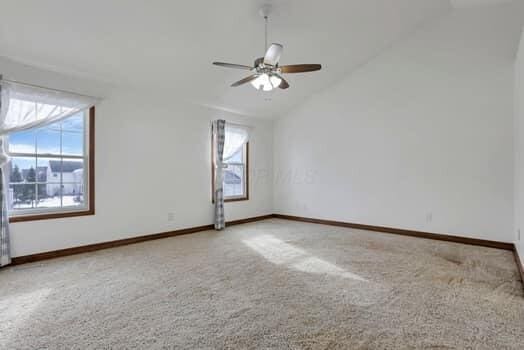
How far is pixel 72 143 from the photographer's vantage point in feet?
12.7

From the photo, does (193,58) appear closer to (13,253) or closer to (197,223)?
(197,223)

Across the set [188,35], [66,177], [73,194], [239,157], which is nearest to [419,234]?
[239,157]

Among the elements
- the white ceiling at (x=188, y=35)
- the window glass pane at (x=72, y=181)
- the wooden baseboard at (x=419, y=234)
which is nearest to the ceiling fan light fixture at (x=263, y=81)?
the white ceiling at (x=188, y=35)

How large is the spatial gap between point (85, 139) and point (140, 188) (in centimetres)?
101

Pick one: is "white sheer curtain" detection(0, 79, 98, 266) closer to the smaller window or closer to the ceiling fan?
the ceiling fan

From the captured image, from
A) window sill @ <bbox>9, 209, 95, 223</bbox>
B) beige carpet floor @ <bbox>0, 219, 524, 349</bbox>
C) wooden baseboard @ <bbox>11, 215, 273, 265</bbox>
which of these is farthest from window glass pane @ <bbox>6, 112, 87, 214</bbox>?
beige carpet floor @ <bbox>0, 219, 524, 349</bbox>

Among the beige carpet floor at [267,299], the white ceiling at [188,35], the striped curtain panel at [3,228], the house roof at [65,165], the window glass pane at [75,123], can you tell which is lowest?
the beige carpet floor at [267,299]

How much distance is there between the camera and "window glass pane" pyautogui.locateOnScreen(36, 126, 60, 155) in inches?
143

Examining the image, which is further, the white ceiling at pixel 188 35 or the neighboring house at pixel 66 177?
the neighboring house at pixel 66 177

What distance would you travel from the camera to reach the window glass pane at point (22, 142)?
11.3 ft

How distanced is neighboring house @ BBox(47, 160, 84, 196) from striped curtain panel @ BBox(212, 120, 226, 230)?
2.19 meters

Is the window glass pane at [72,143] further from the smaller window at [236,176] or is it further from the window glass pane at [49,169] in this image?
the smaller window at [236,176]

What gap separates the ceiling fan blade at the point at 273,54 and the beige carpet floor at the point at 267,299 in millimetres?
2193

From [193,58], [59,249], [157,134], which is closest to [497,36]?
[193,58]
